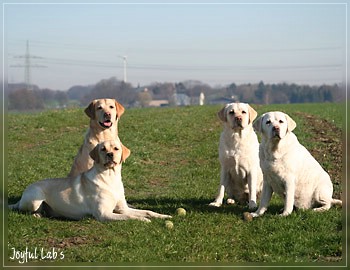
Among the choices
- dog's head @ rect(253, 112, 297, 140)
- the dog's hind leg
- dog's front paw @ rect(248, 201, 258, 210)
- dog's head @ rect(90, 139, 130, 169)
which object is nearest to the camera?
dog's head @ rect(253, 112, 297, 140)

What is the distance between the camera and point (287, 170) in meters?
7.48

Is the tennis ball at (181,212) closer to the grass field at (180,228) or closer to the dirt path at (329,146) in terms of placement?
the grass field at (180,228)

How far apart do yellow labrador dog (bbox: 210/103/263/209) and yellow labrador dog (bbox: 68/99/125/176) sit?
175cm

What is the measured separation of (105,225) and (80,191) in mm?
768

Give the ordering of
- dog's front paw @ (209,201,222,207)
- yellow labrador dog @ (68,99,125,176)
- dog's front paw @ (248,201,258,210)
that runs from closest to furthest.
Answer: dog's front paw @ (248,201,258,210) → dog's front paw @ (209,201,222,207) → yellow labrador dog @ (68,99,125,176)

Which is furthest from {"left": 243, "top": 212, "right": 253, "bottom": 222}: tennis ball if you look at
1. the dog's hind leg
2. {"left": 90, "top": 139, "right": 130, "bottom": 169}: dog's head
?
the dog's hind leg

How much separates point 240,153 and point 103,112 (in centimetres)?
227

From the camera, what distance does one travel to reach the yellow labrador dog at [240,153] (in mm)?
8391

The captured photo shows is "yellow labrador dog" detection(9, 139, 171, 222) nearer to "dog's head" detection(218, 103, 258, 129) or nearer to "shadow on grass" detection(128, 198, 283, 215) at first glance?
"shadow on grass" detection(128, 198, 283, 215)

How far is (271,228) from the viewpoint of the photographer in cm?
694

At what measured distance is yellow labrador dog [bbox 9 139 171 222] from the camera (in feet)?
24.8

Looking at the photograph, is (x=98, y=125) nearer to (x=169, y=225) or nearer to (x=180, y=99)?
(x=169, y=225)

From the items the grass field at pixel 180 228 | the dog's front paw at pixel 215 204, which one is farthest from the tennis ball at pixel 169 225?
the dog's front paw at pixel 215 204

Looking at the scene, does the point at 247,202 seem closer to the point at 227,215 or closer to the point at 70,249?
the point at 227,215
